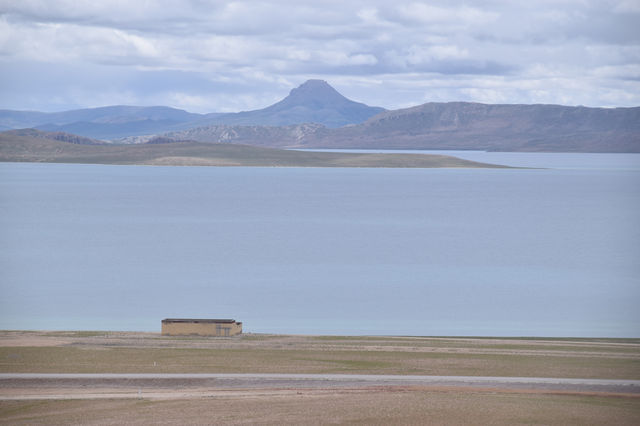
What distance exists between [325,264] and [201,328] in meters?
29.5

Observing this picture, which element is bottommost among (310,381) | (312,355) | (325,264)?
(325,264)

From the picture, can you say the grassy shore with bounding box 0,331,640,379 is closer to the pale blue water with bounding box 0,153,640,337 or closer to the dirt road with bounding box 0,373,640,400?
the dirt road with bounding box 0,373,640,400

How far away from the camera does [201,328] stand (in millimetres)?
33219

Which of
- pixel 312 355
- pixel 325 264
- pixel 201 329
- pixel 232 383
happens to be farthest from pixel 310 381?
pixel 325 264

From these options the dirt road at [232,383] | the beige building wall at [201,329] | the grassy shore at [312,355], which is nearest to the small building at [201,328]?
the beige building wall at [201,329]

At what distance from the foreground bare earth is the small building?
1456 mm

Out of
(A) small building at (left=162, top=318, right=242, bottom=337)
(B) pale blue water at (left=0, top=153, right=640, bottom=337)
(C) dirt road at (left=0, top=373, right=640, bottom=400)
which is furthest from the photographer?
(B) pale blue water at (left=0, top=153, right=640, bottom=337)

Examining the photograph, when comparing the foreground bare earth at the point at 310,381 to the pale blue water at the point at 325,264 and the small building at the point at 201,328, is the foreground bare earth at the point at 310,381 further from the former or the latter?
the pale blue water at the point at 325,264

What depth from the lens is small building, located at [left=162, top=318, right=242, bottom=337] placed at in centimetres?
3306

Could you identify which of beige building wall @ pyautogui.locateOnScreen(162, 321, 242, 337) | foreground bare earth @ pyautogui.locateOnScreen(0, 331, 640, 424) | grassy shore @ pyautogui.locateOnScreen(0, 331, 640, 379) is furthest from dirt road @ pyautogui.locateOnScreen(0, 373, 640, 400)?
beige building wall @ pyautogui.locateOnScreen(162, 321, 242, 337)

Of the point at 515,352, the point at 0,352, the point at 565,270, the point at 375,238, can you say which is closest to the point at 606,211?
the point at 375,238

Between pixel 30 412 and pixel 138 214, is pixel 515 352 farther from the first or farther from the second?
pixel 138 214

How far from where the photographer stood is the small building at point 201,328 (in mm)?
33062

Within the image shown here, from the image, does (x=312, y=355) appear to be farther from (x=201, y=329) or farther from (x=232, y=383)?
(x=201, y=329)
